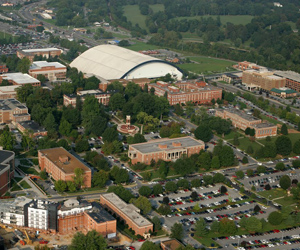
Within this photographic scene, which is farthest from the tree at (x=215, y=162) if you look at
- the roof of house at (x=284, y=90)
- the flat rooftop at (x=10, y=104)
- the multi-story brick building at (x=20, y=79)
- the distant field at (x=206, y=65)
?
the distant field at (x=206, y=65)

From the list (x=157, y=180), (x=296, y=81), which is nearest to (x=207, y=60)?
(x=296, y=81)

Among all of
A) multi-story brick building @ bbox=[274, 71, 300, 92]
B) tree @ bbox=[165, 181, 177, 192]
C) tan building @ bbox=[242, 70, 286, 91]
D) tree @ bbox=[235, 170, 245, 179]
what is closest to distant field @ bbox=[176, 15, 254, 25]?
multi-story brick building @ bbox=[274, 71, 300, 92]

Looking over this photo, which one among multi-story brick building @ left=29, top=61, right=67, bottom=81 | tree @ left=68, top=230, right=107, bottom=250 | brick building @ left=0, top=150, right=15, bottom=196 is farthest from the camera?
multi-story brick building @ left=29, top=61, right=67, bottom=81

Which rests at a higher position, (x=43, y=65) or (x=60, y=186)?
(x=60, y=186)

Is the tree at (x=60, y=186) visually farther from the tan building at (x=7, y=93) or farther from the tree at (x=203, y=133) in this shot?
the tan building at (x=7, y=93)

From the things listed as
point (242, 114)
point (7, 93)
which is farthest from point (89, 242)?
point (7, 93)

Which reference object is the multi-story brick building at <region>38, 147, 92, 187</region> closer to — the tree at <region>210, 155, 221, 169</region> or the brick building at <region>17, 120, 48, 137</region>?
the brick building at <region>17, 120, 48, 137</region>

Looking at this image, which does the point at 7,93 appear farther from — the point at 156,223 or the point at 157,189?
the point at 156,223
